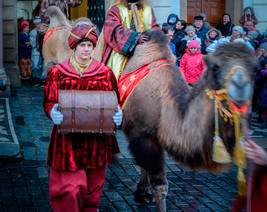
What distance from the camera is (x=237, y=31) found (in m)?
10.0

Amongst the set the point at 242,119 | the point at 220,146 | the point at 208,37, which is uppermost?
the point at 208,37

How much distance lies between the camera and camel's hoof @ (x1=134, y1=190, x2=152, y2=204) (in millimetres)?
5000

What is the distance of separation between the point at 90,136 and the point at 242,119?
127 centimetres

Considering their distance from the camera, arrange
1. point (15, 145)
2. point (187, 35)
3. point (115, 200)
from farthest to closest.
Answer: point (187, 35) < point (15, 145) < point (115, 200)

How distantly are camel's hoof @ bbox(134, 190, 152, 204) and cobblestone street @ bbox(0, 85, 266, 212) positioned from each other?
7 centimetres

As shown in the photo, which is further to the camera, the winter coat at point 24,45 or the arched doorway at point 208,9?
the winter coat at point 24,45

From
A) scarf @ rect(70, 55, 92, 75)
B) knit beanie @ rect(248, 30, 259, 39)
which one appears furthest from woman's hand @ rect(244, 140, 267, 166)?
knit beanie @ rect(248, 30, 259, 39)

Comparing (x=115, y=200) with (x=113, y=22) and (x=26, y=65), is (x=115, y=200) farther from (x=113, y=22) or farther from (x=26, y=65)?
(x=26, y=65)

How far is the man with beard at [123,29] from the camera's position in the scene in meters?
5.01

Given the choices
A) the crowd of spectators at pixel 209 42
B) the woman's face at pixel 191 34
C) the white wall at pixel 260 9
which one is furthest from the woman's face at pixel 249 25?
the woman's face at pixel 191 34

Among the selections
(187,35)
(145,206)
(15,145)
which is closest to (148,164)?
(145,206)

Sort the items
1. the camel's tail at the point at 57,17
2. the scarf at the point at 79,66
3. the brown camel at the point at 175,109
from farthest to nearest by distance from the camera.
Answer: the camel's tail at the point at 57,17 < the scarf at the point at 79,66 < the brown camel at the point at 175,109

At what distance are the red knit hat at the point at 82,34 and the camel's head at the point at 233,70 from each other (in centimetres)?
98

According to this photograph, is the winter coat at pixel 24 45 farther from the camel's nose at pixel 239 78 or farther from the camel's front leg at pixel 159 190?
the camel's nose at pixel 239 78
